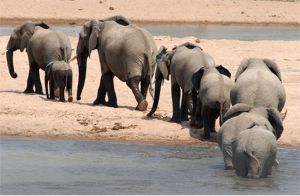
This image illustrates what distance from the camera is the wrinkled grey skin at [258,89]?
14492 mm

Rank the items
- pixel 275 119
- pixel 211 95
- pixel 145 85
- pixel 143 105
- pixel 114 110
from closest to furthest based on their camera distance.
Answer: pixel 275 119, pixel 211 95, pixel 114 110, pixel 143 105, pixel 145 85

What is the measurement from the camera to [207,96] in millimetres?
15023

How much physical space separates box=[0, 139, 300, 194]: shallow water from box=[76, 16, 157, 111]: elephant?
9.08 feet

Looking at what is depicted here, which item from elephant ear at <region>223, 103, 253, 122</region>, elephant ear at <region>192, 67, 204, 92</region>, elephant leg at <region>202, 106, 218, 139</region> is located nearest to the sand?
elephant leg at <region>202, 106, 218, 139</region>

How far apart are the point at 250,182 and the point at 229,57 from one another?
12457 mm

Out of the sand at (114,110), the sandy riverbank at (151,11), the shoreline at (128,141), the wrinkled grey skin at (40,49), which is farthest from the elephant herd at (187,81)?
the sandy riverbank at (151,11)

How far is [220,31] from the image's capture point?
122ft

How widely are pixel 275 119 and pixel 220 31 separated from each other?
23855mm

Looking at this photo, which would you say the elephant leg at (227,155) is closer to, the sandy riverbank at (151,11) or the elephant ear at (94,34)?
the elephant ear at (94,34)

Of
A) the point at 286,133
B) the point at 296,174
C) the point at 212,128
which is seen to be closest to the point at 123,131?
the point at 212,128

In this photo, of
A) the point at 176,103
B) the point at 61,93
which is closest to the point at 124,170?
the point at 176,103

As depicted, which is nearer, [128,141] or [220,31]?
[128,141]

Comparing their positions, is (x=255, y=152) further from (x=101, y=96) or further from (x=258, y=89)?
(x=101, y=96)

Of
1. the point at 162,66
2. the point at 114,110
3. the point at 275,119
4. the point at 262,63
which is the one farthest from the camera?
the point at 114,110
